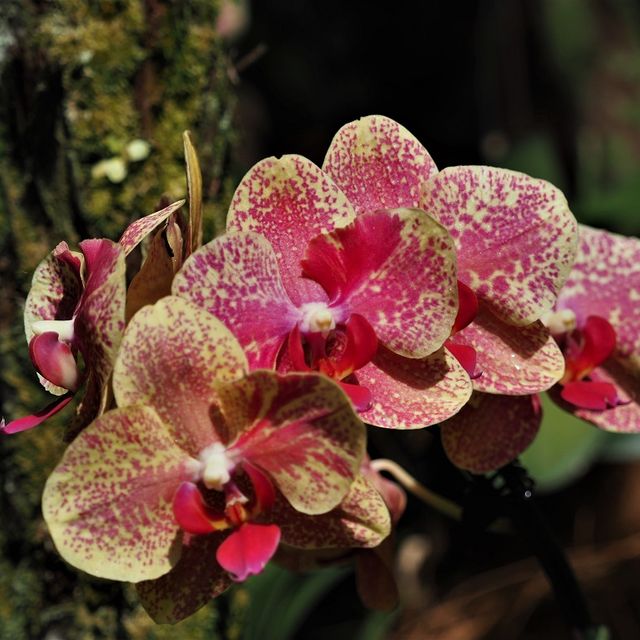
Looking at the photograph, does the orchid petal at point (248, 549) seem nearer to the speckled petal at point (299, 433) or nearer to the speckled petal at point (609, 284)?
the speckled petal at point (299, 433)

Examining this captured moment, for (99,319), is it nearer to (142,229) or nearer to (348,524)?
(142,229)

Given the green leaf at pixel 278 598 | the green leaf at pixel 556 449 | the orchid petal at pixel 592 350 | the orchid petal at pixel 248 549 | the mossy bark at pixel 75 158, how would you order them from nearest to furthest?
the orchid petal at pixel 248 549, the orchid petal at pixel 592 350, the mossy bark at pixel 75 158, the green leaf at pixel 278 598, the green leaf at pixel 556 449

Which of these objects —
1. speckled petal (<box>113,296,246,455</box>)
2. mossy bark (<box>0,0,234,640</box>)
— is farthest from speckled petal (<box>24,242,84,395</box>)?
mossy bark (<box>0,0,234,640</box>)

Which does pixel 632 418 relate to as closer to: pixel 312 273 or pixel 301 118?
pixel 312 273

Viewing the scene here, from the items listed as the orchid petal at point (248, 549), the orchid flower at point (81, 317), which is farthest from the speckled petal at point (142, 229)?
the orchid petal at point (248, 549)

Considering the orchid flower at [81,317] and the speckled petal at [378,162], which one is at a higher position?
the speckled petal at [378,162]

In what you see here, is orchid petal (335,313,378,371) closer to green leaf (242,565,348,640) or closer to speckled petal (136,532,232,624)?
speckled petal (136,532,232,624)

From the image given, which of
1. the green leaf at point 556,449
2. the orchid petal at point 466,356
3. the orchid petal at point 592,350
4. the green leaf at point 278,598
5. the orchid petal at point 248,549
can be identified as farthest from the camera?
the green leaf at point 556,449
